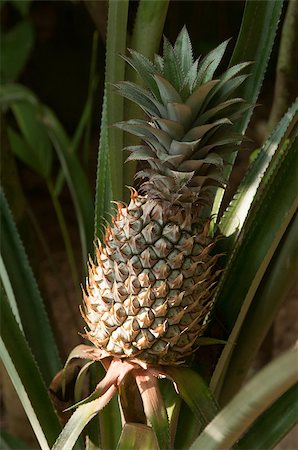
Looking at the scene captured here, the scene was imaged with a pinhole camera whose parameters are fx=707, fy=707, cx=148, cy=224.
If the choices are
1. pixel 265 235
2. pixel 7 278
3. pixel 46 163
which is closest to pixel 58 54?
pixel 46 163

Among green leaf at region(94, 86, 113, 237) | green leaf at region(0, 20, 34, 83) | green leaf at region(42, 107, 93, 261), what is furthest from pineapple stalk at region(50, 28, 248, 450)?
green leaf at region(0, 20, 34, 83)

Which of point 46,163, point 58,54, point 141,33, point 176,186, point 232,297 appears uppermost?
point 58,54

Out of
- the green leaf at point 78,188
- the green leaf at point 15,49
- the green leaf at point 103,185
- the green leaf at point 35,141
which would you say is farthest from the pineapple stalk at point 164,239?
the green leaf at point 15,49

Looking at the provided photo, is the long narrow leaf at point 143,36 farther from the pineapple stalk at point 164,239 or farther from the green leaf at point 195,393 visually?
the green leaf at point 195,393

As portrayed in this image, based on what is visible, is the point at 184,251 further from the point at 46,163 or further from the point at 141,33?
the point at 46,163

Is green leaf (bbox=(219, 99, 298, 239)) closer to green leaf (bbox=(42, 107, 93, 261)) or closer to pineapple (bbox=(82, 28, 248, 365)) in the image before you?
pineapple (bbox=(82, 28, 248, 365))

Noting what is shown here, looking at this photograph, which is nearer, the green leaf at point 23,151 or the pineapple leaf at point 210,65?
the pineapple leaf at point 210,65
